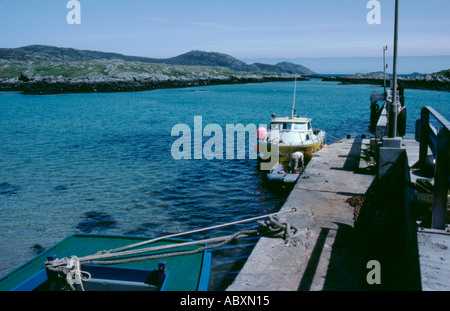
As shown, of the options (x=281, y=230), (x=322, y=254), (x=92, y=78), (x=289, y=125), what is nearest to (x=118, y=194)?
(x=289, y=125)

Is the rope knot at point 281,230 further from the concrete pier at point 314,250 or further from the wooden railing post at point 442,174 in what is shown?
the wooden railing post at point 442,174

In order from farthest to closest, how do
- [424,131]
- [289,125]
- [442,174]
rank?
[289,125], [424,131], [442,174]

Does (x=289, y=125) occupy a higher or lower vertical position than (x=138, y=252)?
higher

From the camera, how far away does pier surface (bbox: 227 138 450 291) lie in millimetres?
5258

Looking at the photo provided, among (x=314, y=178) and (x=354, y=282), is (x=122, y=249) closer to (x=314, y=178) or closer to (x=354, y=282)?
(x=354, y=282)

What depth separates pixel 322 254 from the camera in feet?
25.7

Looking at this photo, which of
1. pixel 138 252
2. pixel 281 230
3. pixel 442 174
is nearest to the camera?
pixel 442 174

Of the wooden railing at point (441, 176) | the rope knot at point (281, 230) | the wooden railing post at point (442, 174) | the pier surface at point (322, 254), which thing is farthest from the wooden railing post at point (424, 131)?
the rope knot at point (281, 230)

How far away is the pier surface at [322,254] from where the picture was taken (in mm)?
5258

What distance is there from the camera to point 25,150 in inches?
1129

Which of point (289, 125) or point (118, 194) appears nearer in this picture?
point (118, 194)

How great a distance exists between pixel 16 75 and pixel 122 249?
142154mm

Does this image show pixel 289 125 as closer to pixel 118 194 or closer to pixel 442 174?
pixel 118 194

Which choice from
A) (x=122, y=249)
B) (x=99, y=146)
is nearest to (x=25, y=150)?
(x=99, y=146)
